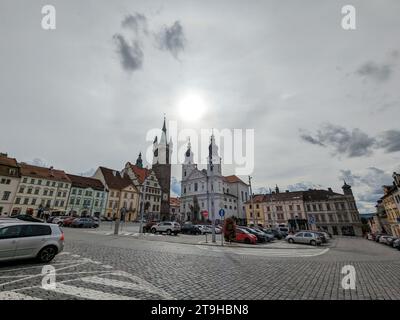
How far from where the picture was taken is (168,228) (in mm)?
28062

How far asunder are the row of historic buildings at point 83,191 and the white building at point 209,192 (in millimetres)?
7273

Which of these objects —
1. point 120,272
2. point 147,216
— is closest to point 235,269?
point 120,272

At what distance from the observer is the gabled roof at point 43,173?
48469 mm

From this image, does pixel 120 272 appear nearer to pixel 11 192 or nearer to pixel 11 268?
pixel 11 268

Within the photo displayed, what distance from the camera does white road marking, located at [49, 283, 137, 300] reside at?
496 cm

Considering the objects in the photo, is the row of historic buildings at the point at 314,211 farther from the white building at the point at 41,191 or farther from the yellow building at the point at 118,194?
the white building at the point at 41,191

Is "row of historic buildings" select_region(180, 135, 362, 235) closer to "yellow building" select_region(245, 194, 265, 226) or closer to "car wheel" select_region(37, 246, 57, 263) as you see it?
"yellow building" select_region(245, 194, 265, 226)

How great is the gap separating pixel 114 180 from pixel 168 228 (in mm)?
43265

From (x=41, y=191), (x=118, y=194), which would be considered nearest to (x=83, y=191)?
(x=41, y=191)

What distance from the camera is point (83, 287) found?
562cm

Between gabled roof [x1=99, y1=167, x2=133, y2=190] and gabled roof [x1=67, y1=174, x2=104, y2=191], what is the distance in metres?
2.37

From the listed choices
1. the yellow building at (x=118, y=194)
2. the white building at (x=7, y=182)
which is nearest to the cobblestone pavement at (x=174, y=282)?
the white building at (x=7, y=182)
